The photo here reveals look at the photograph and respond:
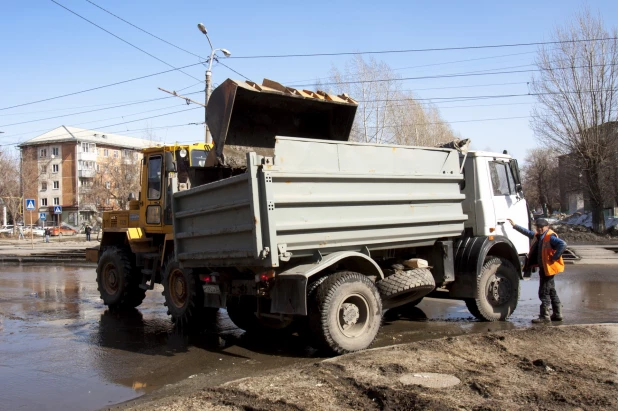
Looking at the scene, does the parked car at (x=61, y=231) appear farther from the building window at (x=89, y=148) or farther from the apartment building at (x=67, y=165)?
the building window at (x=89, y=148)

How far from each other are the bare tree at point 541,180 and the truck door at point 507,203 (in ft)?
184

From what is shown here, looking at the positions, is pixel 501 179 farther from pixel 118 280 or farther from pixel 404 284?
pixel 118 280

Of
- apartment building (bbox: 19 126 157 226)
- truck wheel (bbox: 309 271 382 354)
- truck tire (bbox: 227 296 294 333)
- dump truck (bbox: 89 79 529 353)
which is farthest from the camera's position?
apartment building (bbox: 19 126 157 226)

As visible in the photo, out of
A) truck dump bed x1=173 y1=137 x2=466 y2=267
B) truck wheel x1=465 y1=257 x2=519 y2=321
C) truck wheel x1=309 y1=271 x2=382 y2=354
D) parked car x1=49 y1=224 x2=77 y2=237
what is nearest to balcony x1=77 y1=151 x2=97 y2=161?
parked car x1=49 y1=224 x2=77 y2=237

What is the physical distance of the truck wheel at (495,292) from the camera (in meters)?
8.41

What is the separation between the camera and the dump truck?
614 centimetres

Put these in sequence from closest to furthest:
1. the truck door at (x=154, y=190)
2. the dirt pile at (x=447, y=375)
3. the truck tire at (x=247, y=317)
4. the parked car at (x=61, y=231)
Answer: the dirt pile at (x=447, y=375)
the truck tire at (x=247, y=317)
the truck door at (x=154, y=190)
the parked car at (x=61, y=231)

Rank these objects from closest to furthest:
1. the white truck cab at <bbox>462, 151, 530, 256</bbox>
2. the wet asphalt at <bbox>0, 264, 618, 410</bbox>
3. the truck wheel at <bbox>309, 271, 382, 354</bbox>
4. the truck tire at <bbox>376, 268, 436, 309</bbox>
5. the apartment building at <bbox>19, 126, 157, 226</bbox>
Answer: the wet asphalt at <bbox>0, 264, 618, 410</bbox>
the truck wheel at <bbox>309, 271, 382, 354</bbox>
the truck tire at <bbox>376, 268, 436, 309</bbox>
the white truck cab at <bbox>462, 151, 530, 256</bbox>
the apartment building at <bbox>19, 126, 157, 226</bbox>

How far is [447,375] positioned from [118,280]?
7.31m

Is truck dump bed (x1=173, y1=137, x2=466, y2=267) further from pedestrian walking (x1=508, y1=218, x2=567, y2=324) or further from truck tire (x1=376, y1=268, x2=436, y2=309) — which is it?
pedestrian walking (x1=508, y1=218, x2=567, y2=324)

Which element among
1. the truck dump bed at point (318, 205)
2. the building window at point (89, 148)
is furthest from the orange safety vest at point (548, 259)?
the building window at point (89, 148)

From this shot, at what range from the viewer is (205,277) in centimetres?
727

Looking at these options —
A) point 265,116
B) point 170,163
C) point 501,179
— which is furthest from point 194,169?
point 501,179

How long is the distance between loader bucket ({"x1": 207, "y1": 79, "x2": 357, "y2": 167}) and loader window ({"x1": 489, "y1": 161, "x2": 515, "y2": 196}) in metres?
2.40
